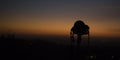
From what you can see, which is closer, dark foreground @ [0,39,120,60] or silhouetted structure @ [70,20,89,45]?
silhouetted structure @ [70,20,89,45]

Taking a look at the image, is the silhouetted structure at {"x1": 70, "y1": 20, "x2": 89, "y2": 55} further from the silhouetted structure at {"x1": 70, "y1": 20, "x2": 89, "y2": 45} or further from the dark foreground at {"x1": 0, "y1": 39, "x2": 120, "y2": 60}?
the dark foreground at {"x1": 0, "y1": 39, "x2": 120, "y2": 60}

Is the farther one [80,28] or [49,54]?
[49,54]

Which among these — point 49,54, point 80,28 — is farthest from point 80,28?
point 49,54

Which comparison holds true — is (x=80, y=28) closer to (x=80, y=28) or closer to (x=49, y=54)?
(x=80, y=28)

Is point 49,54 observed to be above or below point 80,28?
below

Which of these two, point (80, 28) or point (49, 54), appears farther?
point (49, 54)

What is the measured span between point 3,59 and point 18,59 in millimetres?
4897

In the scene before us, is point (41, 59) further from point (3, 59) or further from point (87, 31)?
point (87, 31)

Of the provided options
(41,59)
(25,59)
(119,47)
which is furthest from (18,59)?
(119,47)

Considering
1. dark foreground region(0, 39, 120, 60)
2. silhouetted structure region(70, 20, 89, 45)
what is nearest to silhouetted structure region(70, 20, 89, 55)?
silhouetted structure region(70, 20, 89, 45)

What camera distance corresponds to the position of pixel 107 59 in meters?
66.0

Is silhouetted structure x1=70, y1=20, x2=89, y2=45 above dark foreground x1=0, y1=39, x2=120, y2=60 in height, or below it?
above

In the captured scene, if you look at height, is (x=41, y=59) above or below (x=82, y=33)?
below

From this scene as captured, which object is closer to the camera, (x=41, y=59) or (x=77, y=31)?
(x=77, y=31)
